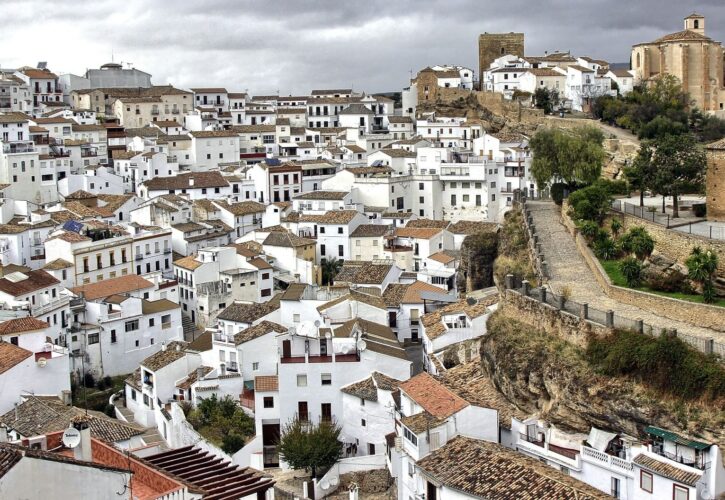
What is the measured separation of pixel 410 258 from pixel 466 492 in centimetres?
2274

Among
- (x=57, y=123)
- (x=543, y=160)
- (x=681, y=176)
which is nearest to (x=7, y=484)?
(x=681, y=176)

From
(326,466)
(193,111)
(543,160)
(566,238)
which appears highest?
(193,111)

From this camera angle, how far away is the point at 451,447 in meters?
20.0

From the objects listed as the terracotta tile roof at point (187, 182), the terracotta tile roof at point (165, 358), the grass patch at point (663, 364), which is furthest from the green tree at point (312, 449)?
the terracotta tile roof at point (187, 182)

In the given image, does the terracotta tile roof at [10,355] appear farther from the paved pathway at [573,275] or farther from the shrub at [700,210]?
the shrub at [700,210]

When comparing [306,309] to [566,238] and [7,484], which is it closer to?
[566,238]

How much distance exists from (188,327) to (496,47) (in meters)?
44.2

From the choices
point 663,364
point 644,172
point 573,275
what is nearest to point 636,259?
point 573,275

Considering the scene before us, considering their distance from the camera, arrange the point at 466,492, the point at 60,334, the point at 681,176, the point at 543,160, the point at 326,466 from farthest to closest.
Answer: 1. the point at 543,160
2. the point at 60,334
3. the point at 681,176
4. the point at 326,466
5. the point at 466,492

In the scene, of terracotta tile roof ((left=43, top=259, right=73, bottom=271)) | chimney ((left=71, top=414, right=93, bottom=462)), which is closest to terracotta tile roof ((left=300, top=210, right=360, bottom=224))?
terracotta tile roof ((left=43, top=259, right=73, bottom=271))

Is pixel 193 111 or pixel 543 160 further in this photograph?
pixel 193 111

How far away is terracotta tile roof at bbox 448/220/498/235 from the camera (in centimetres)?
4125

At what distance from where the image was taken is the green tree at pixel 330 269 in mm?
40281

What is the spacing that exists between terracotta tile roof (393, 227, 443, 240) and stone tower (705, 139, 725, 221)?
49.6 feet
